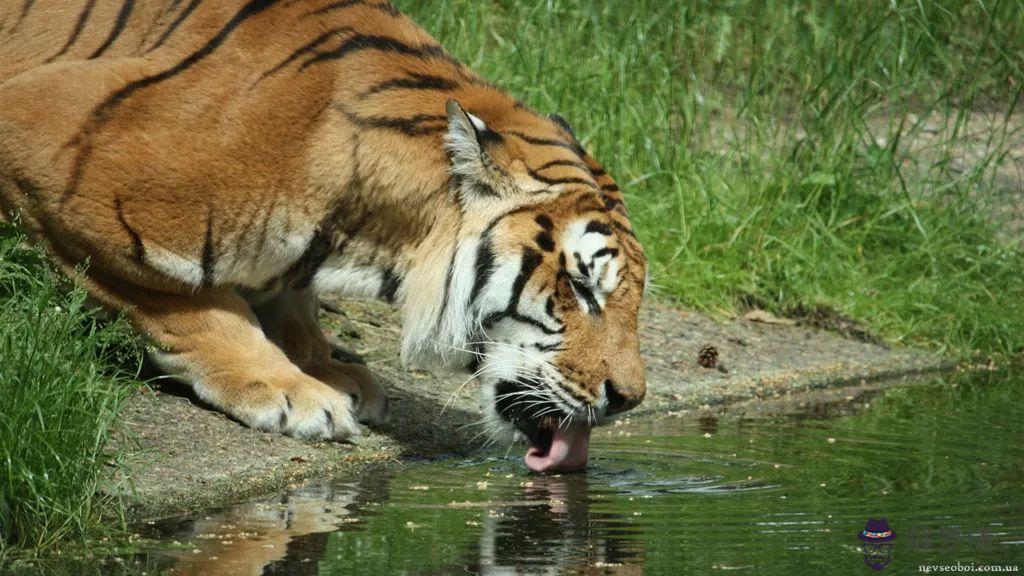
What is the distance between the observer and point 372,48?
4.87 m

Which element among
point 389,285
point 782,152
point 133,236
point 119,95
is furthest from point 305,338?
point 782,152

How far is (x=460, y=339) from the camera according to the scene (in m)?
4.68

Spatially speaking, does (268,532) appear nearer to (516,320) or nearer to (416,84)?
(516,320)

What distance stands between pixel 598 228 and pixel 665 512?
3.36 feet

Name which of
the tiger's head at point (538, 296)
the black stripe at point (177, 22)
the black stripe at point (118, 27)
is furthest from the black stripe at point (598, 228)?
the black stripe at point (118, 27)

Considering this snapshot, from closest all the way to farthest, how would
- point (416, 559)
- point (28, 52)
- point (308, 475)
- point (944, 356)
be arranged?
point (416, 559)
point (308, 475)
point (28, 52)
point (944, 356)

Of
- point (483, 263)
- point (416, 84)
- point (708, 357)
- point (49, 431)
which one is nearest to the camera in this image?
point (49, 431)

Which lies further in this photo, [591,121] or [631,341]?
[591,121]

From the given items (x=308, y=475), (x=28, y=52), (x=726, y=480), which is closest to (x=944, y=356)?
(x=726, y=480)

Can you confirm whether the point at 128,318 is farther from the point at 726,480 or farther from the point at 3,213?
the point at 726,480

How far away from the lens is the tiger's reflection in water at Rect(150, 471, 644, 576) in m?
3.33

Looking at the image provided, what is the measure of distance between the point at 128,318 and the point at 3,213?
0.52m

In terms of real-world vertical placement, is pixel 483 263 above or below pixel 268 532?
above

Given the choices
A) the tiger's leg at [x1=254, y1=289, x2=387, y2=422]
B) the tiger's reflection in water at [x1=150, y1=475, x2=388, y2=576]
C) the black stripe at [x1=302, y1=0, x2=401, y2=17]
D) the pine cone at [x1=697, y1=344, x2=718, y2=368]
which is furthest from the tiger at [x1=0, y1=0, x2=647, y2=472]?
the pine cone at [x1=697, y1=344, x2=718, y2=368]
